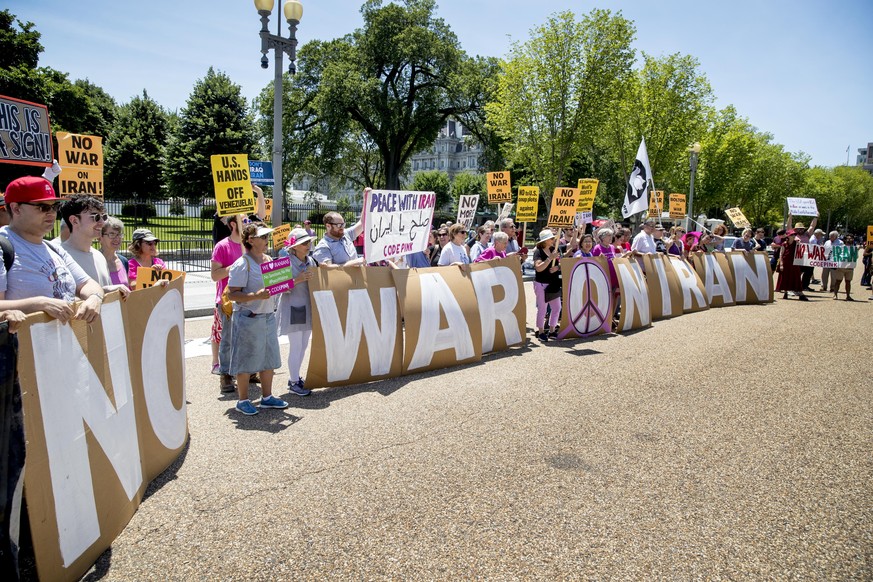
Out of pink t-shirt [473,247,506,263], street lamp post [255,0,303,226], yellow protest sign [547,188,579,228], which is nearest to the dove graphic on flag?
yellow protest sign [547,188,579,228]

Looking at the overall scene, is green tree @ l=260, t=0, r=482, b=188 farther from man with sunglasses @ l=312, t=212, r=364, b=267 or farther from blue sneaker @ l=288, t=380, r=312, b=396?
blue sneaker @ l=288, t=380, r=312, b=396

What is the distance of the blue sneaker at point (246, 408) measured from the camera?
17.1 feet

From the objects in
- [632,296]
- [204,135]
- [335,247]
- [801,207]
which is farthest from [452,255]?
[204,135]

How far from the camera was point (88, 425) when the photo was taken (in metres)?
2.91

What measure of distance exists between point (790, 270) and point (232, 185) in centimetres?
1524

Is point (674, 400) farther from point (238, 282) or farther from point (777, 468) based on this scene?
point (238, 282)

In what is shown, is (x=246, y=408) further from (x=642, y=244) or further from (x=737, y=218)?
(x=737, y=218)

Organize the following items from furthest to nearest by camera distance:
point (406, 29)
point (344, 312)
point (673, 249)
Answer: point (406, 29) → point (673, 249) → point (344, 312)

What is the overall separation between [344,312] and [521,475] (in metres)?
3.03

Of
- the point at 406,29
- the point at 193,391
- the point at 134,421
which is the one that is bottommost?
the point at 193,391

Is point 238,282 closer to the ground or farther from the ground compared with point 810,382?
farther from the ground

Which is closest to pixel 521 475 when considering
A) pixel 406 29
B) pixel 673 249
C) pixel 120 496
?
pixel 120 496

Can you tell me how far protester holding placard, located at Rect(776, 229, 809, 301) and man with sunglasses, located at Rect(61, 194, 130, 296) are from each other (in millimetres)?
16650

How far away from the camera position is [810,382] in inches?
263
